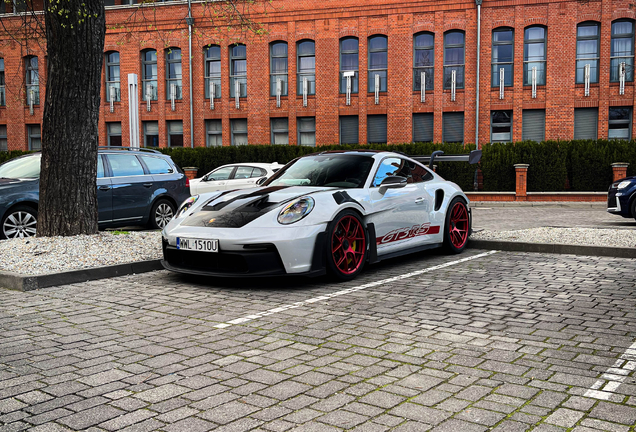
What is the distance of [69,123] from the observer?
8.50 m

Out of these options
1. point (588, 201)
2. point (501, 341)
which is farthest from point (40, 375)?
point (588, 201)

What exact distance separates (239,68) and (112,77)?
23.9 feet

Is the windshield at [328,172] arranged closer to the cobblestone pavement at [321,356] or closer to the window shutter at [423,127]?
the cobblestone pavement at [321,356]

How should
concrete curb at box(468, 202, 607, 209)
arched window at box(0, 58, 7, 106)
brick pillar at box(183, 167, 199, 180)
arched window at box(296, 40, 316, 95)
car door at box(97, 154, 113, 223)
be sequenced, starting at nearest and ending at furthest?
car door at box(97, 154, 113, 223)
concrete curb at box(468, 202, 607, 209)
brick pillar at box(183, 167, 199, 180)
arched window at box(296, 40, 316, 95)
arched window at box(0, 58, 7, 106)

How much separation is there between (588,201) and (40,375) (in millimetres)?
21641

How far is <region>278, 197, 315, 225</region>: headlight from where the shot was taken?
6434 mm

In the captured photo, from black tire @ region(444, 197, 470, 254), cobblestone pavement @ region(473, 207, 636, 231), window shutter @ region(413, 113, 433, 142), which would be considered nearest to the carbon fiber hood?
black tire @ region(444, 197, 470, 254)

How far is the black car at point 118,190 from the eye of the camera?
1035cm

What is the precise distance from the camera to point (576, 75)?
2784cm

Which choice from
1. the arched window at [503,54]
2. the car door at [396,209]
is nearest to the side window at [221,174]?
the car door at [396,209]

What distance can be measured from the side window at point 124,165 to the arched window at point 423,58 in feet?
63.8

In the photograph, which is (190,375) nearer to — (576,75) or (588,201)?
(588,201)

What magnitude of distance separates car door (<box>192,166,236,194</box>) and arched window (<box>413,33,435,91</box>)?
13386 millimetres

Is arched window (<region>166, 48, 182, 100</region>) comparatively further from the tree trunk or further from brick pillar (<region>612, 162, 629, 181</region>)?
the tree trunk
